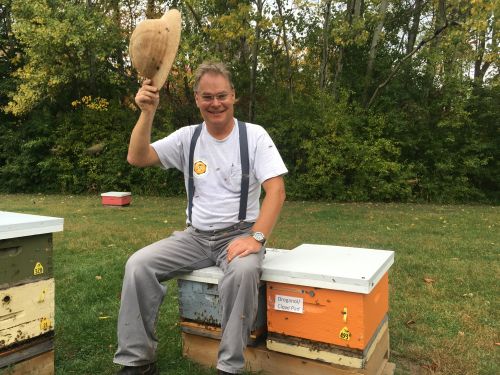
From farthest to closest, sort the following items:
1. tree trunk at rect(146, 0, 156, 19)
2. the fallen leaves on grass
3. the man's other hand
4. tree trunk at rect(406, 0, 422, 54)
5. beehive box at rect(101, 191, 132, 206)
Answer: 1. tree trunk at rect(146, 0, 156, 19)
2. tree trunk at rect(406, 0, 422, 54)
3. beehive box at rect(101, 191, 132, 206)
4. the fallen leaves on grass
5. the man's other hand

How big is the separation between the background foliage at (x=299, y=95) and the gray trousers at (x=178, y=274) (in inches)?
340

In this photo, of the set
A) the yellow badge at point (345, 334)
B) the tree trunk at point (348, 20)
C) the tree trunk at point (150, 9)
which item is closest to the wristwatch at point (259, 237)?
the yellow badge at point (345, 334)

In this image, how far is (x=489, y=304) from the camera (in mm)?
3844

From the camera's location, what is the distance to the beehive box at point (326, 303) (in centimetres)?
227

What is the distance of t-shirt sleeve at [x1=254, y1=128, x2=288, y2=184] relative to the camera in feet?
8.71

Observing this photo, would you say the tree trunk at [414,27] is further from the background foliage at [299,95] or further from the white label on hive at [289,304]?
the white label on hive at [289,304]

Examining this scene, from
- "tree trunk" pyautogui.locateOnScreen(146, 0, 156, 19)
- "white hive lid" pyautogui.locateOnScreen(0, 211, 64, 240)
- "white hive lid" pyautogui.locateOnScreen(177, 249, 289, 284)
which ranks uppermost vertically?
"tree trunk" pyautogui.locateOnScreen(146, 0, 156, 19)

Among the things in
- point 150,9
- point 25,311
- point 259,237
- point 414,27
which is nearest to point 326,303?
point 259,237

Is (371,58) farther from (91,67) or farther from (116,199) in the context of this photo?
(91,67)

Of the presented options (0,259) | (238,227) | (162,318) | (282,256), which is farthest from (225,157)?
(162,318)

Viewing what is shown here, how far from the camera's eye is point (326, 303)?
2.34 meters

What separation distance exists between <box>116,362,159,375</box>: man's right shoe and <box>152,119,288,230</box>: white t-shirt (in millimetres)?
825

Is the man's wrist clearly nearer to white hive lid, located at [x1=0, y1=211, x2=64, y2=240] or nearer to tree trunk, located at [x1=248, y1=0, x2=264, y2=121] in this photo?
white hive lid, located at [x1=0, y1=211, x2=64, y2=240]

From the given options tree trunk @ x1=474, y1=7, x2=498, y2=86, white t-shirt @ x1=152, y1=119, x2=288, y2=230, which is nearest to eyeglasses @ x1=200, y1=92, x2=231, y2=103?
white t-shirt @ x1=152, y1=119, x2=288, y2=230
